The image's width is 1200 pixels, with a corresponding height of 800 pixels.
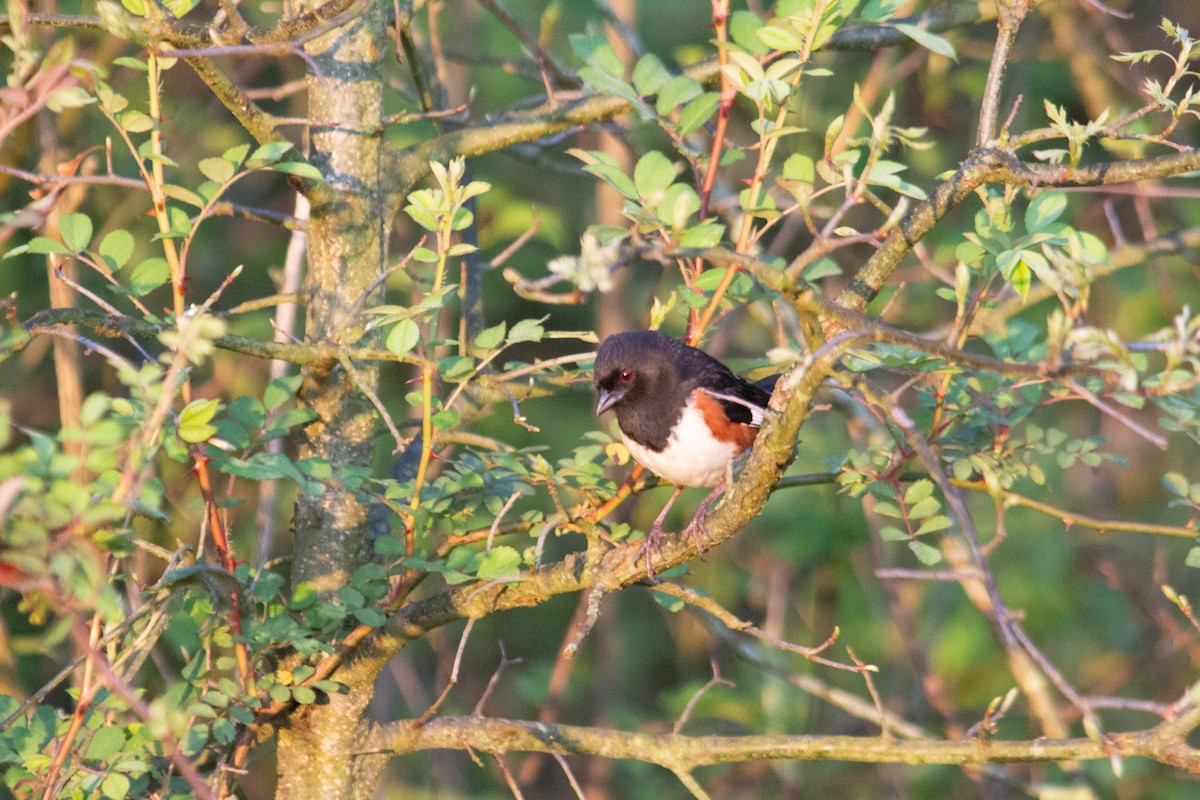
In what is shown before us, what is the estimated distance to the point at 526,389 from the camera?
2.44 meters

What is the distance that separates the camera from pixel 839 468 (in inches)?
94.3

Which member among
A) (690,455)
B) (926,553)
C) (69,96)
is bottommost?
(690,455)

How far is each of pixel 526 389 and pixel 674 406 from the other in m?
0.78

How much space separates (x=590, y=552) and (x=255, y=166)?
92 cm

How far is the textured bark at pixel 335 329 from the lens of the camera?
242 centimetres

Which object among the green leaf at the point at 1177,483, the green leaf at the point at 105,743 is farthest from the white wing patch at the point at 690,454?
the green leaf at the point at 105,743

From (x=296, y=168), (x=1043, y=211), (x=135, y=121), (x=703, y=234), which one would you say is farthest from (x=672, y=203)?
(x=135, y=121)

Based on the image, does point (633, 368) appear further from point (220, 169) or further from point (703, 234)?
point (220, 169)

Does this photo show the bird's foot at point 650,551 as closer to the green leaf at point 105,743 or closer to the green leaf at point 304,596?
the green leaf at point 304,596

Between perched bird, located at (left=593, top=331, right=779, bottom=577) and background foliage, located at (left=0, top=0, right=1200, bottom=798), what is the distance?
0.91ft

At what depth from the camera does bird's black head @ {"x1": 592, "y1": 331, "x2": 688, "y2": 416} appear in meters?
3.14

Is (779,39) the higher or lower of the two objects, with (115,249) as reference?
higher

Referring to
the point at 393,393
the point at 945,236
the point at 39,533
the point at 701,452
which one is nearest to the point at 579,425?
the point at 393,393

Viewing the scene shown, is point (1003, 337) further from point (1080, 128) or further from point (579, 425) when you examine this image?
point (579, 425)
